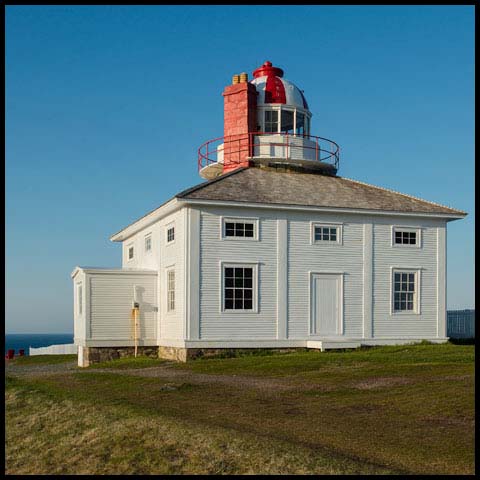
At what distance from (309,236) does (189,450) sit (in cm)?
1665

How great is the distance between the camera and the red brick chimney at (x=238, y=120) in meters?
31.4

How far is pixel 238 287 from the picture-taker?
26641 millimetres

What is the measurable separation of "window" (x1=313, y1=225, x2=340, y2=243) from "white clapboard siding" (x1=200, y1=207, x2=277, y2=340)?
1.62 metres

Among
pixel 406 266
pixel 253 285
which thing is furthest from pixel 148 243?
pixel 406 266

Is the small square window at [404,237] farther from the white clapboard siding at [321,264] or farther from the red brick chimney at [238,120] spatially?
the red brick chimney at [238,120]

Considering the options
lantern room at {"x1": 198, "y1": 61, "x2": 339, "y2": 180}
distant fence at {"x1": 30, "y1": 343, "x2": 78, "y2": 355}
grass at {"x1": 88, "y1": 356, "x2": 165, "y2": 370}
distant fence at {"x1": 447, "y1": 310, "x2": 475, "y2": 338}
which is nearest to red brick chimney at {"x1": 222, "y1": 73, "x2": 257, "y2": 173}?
lantern room at {"x1": 198, "y1": 61, "x2": 339, "y2": 180}

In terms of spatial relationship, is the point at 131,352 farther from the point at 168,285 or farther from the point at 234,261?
the point at 234,261

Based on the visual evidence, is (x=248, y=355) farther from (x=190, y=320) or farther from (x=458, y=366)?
(x=458, y=366)

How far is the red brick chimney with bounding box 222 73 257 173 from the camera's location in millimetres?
31406

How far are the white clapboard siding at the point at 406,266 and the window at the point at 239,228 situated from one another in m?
4.81

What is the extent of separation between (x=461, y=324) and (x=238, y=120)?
15.5 m

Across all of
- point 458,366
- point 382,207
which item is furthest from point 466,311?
point 458,366

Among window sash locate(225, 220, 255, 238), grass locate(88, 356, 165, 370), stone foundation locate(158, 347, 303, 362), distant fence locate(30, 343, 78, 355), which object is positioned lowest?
distant fence locate(30, 343, 78, 355)

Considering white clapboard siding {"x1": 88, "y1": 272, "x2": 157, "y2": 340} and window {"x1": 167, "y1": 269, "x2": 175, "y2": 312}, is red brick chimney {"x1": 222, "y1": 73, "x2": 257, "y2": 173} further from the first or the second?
white clapboard siding {"x1": 88, "y1": 272, "x2": 157, "y2": 340}
